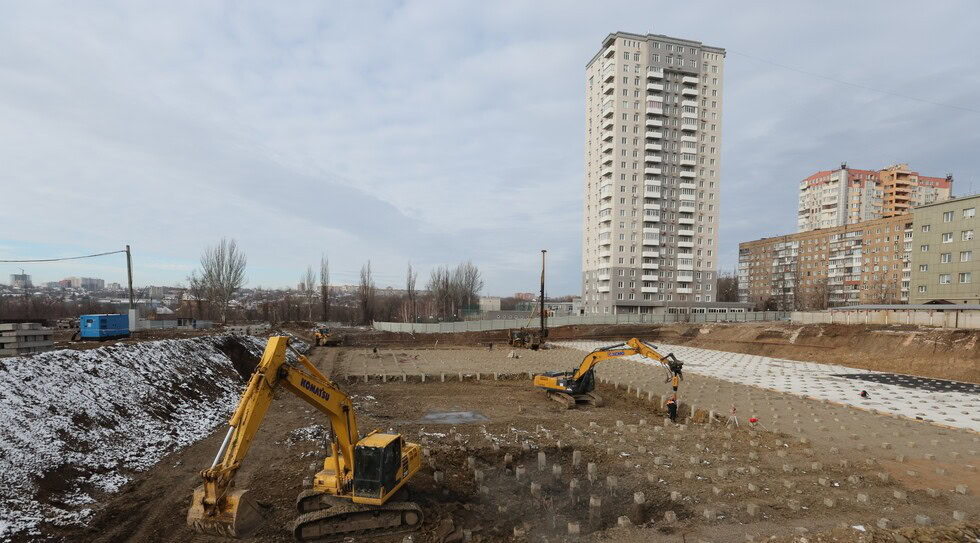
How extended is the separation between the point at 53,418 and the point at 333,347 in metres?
28.0

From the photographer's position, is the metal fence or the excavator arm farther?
the metal fence

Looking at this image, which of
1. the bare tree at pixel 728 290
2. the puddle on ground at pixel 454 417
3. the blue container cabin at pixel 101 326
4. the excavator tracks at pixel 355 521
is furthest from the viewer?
the bare tree at pixel 728 290

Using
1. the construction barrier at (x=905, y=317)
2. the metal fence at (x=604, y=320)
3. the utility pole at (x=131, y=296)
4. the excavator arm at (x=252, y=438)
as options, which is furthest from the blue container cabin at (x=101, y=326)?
the construction barrier at (x=905, y=317)

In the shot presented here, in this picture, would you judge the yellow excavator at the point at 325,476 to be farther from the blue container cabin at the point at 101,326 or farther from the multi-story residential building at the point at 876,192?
the multi-story residential building at the point at 876,192

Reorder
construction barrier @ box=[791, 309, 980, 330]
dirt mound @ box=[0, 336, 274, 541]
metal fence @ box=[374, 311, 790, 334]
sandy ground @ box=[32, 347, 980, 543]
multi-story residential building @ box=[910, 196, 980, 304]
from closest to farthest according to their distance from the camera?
1. sandy ground @ box=[32, 347, 980, 543]
2. dirt mound @ box=[0, 336, 274, 541]
3. construction barrier @ box=[791, 309, 980, 330]
4. multi-story residential building @ box=[910, 196, 980, 304]
5. metal fence @ box=[374, 311, 790, 334]

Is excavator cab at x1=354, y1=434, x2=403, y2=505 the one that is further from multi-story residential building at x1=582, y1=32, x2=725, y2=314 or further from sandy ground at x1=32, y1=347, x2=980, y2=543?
multi-story residential building at x1=582, y1=32, x2=725, y2=314

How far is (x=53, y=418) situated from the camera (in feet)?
34.3

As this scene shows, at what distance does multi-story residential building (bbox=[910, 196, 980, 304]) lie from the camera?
38.0 meters

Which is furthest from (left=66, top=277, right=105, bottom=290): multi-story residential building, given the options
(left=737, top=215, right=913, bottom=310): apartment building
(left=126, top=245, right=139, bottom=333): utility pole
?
(left=737, top=215, right=913, bottom=310): apartment building

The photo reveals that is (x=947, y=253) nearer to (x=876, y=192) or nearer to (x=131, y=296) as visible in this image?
(x=131, y=296)

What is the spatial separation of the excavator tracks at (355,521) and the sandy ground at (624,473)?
1.18ft

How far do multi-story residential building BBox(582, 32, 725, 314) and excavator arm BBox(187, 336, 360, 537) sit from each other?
192 ft

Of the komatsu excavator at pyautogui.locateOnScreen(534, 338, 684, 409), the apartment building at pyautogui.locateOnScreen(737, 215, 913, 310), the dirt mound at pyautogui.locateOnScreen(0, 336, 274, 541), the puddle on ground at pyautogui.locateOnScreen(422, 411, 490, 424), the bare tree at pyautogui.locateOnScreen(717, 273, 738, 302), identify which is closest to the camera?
the dirt mound at pyautogui.locateOnScreen(0, 336, 274, 541)

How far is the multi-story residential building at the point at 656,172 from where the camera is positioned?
63469 mm
